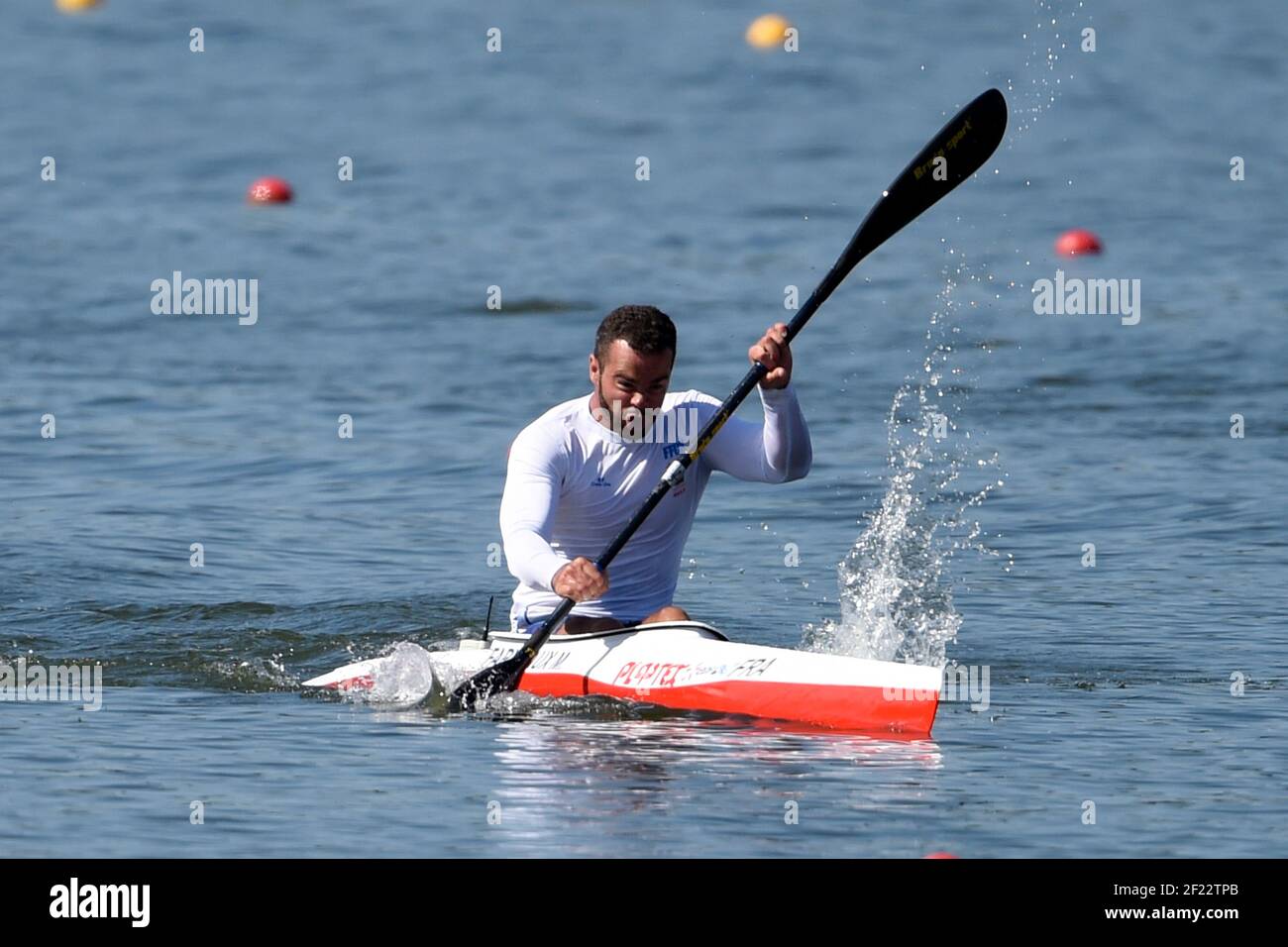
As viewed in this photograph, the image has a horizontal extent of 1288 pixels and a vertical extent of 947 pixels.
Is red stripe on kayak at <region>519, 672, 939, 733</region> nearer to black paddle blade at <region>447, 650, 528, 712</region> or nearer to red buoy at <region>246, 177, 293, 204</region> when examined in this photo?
black paddle blade at <region>447, 650, 528, 712</region>

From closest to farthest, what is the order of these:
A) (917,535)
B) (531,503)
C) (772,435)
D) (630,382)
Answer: (630,382)
(531,503)
(772,435)
(917,535)

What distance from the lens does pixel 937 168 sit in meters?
9.48

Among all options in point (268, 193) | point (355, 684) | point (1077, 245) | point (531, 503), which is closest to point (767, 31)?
point (268, 193)

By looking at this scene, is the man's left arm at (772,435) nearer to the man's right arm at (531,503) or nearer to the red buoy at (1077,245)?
the man's right arm at (531,503)

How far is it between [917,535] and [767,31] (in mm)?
→ 24905

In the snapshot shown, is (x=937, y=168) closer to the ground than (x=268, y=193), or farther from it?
closer to the ground

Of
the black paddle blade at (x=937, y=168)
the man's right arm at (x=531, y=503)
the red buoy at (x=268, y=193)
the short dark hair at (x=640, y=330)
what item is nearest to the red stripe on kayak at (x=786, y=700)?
the man's right arm at (x=531, y=503)

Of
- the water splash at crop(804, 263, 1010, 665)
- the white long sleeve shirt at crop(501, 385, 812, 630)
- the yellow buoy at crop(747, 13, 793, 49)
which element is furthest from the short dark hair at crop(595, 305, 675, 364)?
the yellow buoy at crop(747, 13, 793, 49)

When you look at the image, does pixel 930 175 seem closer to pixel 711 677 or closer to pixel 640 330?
pixel 640 330

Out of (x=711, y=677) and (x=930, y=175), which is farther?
(x=930, y=175)

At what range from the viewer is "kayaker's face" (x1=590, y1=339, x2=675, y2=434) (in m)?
7.97

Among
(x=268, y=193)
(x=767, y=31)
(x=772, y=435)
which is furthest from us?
(x=767, y=31)

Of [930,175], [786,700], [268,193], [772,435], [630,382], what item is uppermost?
[268,193]

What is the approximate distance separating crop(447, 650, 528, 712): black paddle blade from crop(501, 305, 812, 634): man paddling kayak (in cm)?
29
